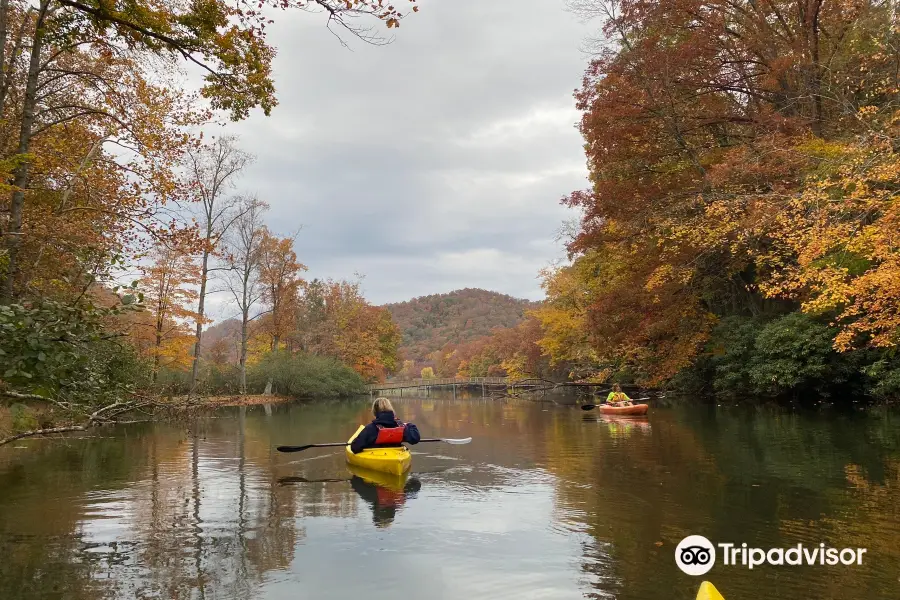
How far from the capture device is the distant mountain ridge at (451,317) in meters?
126

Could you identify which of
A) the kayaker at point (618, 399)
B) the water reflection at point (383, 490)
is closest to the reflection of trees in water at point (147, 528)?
the water reflection at point (383, 490)

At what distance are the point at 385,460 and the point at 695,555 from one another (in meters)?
6.10

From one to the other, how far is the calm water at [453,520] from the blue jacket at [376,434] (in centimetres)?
60

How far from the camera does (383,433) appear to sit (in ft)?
36.9

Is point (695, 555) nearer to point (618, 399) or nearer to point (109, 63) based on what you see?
point (109, 63)

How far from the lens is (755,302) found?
26.1 m

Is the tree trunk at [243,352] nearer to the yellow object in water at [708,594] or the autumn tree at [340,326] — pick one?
the autumn tree at [340,326]

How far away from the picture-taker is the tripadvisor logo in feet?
18.2

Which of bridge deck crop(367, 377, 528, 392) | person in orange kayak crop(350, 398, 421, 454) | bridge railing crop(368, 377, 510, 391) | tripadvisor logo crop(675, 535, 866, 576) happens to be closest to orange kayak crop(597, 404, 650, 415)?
person in orange kayak crop(350, 398, 421, 454)

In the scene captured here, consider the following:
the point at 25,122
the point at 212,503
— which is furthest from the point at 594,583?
the point at 25,122

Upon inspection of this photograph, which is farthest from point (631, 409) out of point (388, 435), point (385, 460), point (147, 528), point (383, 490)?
point (147, 528)

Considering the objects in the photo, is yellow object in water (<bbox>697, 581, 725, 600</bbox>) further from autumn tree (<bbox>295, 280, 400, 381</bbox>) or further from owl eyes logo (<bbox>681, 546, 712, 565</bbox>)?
autumn tree (<bbox>295, 280, 400, 381</bbox>)

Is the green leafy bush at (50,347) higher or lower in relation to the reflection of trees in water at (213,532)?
higher

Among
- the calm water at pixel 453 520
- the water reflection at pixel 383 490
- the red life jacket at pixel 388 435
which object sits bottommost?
the water reflection at pixel 383 490
